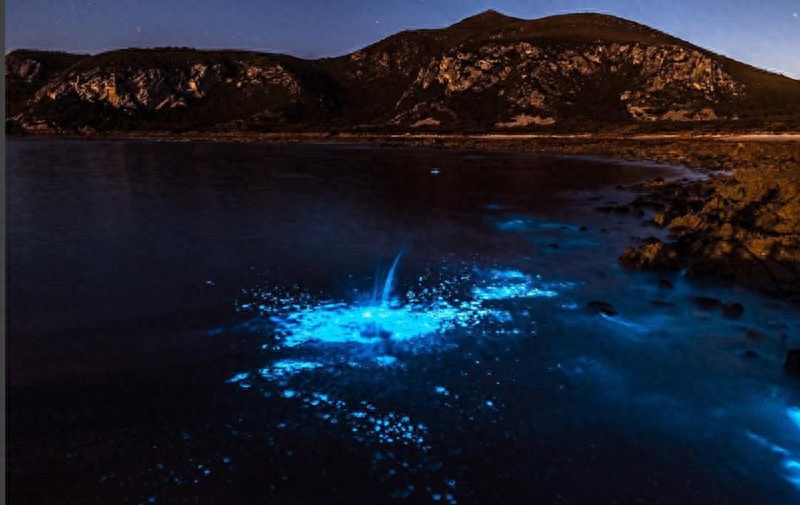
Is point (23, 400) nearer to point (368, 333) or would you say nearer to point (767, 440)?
point (368, 333)

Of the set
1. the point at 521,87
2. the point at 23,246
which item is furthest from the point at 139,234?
the point at 521,87

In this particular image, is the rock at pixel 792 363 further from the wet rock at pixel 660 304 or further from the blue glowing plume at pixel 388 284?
the blue glowing plume at pixel 388 284

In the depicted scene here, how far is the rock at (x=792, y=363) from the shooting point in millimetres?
8750

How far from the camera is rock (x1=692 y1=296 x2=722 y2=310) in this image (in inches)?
465

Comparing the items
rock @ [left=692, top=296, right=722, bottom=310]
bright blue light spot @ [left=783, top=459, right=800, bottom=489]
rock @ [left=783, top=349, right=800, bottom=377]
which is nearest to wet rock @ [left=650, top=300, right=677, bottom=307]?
rock @ [left=692, top=296, right=722, bottom=310]

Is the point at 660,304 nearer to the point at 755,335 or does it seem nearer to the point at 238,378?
the point at 755,335

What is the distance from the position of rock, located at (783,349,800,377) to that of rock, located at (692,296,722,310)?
272cm

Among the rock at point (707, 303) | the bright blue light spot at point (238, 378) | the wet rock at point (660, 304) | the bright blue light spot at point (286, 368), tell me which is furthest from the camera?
the wet rock at point (660, 304)

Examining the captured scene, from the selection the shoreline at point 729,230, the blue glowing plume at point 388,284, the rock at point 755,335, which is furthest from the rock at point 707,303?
the blue glowing plume at point 388,284

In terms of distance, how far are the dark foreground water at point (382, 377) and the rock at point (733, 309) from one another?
17 cm

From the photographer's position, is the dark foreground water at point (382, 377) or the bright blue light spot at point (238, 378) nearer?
the dark foreground water at point (382, 377)

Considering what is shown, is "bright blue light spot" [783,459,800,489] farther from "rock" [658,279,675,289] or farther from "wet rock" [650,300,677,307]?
"rock" [658,279,675,289]

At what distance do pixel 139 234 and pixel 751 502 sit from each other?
19.6 meters

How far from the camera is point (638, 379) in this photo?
868cm
